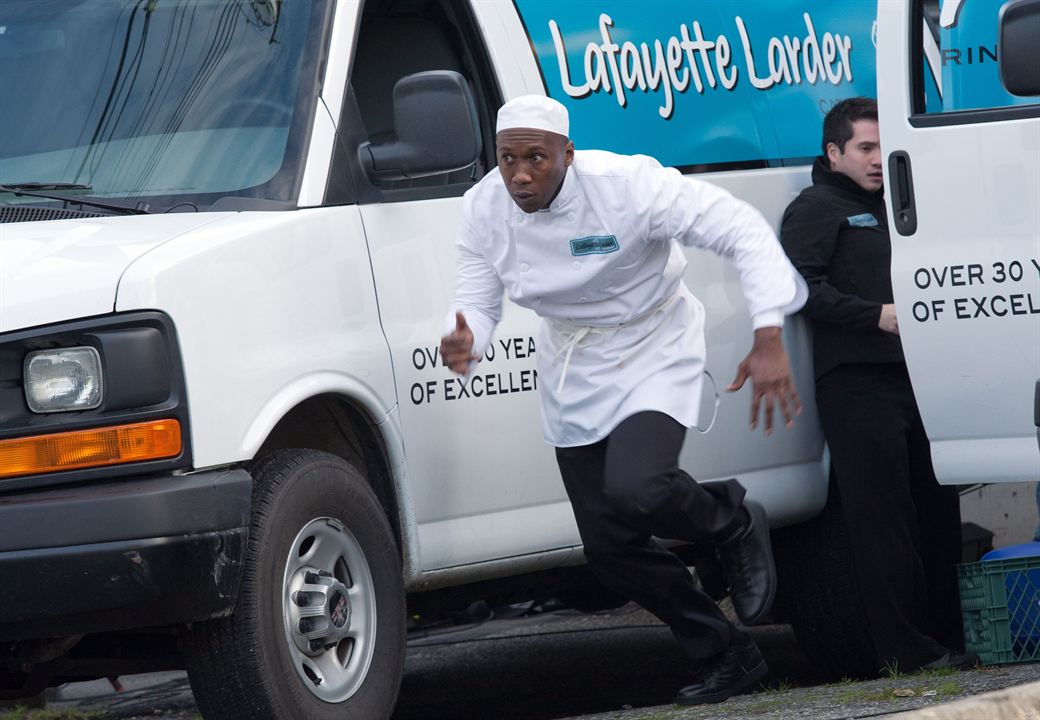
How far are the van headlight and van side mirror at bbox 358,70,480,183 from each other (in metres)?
1.14

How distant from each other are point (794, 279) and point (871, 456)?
138cm

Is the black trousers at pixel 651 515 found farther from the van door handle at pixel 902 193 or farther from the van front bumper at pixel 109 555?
the van front bumper at pixel 109 555

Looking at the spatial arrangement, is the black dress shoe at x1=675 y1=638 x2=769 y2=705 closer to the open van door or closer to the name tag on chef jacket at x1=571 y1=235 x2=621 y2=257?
the open van door

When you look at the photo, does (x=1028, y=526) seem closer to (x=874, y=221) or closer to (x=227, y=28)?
(x=874, y=221)

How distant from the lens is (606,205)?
4.89 m

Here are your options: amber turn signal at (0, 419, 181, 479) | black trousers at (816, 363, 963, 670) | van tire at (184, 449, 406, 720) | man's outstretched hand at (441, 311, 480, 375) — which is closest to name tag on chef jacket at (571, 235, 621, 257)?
man's outstretched hand at (441, 311, 480, 375)

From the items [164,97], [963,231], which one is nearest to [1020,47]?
[963,231]

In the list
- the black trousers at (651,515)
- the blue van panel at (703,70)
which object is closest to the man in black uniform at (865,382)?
the blue van panel at (703,70)

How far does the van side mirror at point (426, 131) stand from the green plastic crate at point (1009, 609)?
2224 mm

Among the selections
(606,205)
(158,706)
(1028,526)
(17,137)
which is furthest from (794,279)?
(1028,526)

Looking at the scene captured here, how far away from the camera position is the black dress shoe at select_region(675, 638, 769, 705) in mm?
5195

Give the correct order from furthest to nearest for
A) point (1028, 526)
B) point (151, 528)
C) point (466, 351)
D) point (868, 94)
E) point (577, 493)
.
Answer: point (1028, 526) → point (868, 94) → point (577, 493) → point (466, 351) → point (151, 528)

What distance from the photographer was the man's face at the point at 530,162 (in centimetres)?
479

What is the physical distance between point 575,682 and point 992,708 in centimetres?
358
